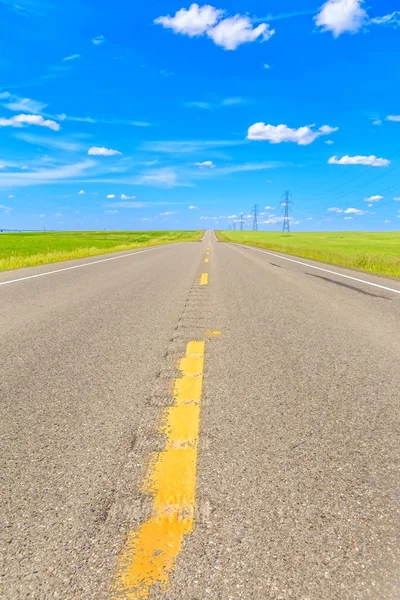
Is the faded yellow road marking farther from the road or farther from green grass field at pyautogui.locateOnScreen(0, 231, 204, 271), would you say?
green grass field at pyautogui.locateOnScreen(0, 231, 204, 271)

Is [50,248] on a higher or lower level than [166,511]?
higher

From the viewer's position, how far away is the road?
4.50 feet

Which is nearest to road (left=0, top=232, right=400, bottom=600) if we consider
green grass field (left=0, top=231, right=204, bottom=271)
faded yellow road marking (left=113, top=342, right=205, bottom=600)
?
faded yellow road marking (left=113, top=342, right=205, bottom=600)

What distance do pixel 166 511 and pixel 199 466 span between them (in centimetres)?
36

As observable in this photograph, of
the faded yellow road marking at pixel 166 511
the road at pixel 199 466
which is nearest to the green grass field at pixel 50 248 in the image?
the road at pixel 199 466

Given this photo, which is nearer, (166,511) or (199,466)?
(166,511)

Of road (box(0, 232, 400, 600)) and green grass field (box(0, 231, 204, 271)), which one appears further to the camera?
green grass field (box(0, 231, 204, 271))

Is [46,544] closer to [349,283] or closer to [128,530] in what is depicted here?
[128,530]

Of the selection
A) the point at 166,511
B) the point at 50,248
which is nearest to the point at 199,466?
the point at 166,511

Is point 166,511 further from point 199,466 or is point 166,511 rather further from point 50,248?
point 50,248

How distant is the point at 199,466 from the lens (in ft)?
6.50

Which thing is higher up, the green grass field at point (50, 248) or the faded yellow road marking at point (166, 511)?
the green grass field at point (50, 248)

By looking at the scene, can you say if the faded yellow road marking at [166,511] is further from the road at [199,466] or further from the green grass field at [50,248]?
the green grass field at [50,248]

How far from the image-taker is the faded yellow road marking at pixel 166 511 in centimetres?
133
